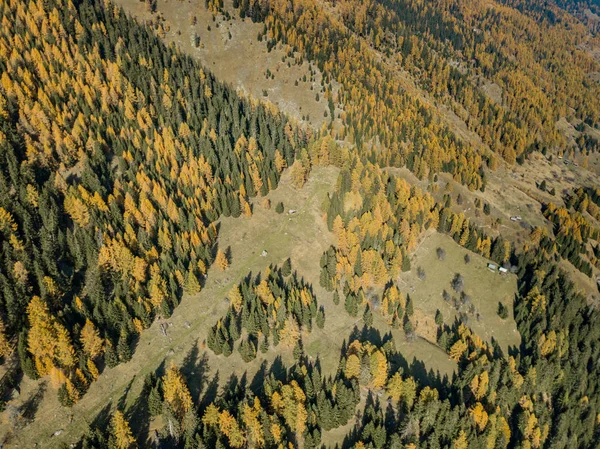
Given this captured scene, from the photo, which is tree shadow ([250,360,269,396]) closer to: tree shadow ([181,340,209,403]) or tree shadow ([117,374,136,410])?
tree shadow ([181,340,209,403])

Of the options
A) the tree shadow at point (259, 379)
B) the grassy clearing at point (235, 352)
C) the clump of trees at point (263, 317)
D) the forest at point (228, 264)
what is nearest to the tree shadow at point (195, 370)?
the grassy clearing at point (235, 352)

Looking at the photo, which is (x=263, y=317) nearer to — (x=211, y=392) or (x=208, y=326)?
(x=208, y=326)

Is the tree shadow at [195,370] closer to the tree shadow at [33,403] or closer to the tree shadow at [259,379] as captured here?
the tree shadow at [259,379]

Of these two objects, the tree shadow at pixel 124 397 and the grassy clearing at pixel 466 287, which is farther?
the grassy clearing at pixel 466 287

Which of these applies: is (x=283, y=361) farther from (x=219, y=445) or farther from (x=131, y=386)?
(x=131, y=386)

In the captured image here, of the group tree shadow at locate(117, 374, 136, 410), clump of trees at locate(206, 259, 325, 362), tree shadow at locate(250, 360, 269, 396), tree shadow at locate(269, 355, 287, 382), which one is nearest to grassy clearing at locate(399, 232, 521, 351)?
clump of trees at locate(206, 259, 325, 362)

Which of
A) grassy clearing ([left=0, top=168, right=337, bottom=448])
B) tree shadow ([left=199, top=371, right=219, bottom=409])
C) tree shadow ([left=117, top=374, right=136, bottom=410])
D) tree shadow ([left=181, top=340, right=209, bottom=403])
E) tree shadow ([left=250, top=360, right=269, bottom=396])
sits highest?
grassy clearing ([left=0, top=168, right=337, bottom=448])
